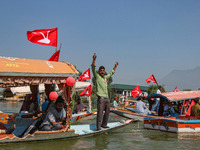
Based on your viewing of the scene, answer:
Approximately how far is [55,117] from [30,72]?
1.65 meters

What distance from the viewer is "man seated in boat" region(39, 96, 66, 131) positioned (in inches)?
260

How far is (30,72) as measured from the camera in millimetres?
6043

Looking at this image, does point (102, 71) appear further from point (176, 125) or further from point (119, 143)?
point (176, 125)

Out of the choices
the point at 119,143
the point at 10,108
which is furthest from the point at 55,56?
A: the point at 10,108

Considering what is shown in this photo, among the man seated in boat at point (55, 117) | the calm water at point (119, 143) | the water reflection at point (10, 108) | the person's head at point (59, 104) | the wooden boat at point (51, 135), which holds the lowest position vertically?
the water reflection at point (10, 108)

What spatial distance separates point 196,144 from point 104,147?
9.47 ft

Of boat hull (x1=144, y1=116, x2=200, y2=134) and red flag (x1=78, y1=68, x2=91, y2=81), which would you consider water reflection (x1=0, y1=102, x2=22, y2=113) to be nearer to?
red flag (x1=78, y1=68, x2=91, y2=81)

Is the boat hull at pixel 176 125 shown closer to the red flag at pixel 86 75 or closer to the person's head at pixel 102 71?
the person's head at pixel 102 71

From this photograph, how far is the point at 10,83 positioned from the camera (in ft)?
19.2

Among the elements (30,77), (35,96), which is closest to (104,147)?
(30,77)

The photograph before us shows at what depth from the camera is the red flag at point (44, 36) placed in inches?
348

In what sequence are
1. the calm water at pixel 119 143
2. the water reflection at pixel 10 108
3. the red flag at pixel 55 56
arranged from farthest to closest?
1. the water reflection at pixel 10 108
2. the red flag at pixel 55 56
3. the calm water at pixel 119 143

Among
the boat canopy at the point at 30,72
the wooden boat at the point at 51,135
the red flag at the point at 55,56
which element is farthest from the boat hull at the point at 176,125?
the red flag at the point at 55,56

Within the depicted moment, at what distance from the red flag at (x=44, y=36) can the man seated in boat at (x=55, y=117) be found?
122 inches
